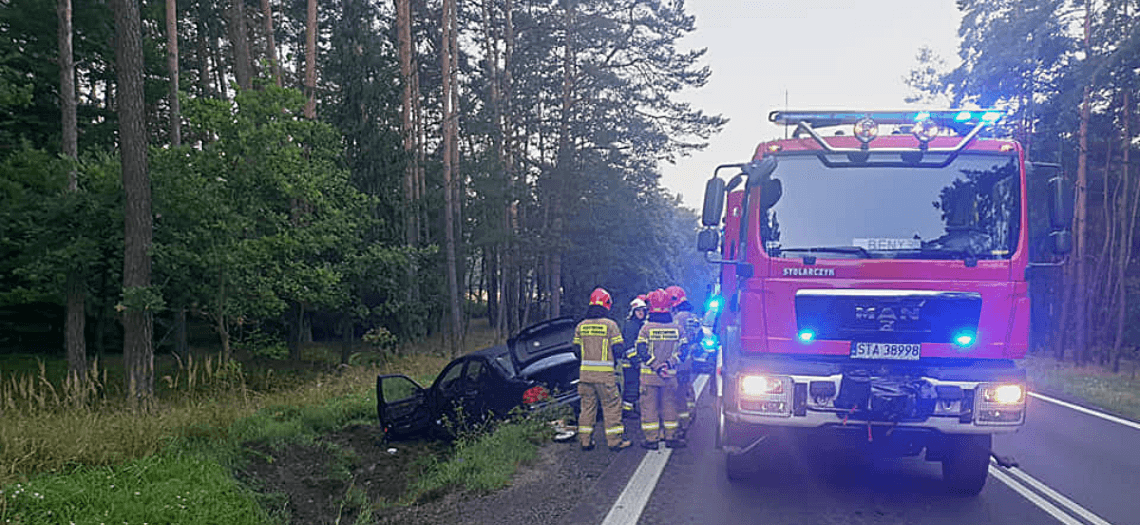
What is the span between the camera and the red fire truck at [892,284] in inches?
199

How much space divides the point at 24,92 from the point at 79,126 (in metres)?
11.4

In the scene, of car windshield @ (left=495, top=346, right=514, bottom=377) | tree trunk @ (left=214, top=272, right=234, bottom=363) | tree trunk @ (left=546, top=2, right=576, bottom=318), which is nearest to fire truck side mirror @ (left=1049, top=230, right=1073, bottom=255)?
car windshield @ (left=495, top=346, right=514, bottom=377)

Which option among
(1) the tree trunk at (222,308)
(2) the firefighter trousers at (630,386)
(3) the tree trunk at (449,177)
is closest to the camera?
(2) the firefighter trousers at (630,386)

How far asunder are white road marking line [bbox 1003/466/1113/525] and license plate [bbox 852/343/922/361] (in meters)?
1.87

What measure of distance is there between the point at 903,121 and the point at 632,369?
4575 millimetres

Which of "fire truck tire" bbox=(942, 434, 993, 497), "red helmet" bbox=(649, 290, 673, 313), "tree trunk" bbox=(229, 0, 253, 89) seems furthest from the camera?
"tree trunk" bbox=(229, 0, 253, 89)

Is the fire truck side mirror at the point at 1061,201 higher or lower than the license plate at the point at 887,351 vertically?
higher

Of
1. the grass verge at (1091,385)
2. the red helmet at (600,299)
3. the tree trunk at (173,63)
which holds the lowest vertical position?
the grass verge at (1091,385)

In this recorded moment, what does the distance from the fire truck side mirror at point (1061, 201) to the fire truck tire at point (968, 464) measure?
6.09 ft

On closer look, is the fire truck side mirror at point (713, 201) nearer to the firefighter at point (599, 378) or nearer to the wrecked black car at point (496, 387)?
the firefighter at point (599, 378)

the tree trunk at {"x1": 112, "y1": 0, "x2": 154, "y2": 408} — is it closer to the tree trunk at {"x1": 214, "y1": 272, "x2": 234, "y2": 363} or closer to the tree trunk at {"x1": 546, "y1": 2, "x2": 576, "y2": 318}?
the tree trunk at {"x1": 214, "y1": 272, "x2": 234, "y2": 363}

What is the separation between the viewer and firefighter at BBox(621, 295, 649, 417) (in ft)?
26.8

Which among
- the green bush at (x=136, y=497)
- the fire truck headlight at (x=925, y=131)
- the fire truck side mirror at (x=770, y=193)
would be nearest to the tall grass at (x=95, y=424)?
the green bush at (x=136, y=497)

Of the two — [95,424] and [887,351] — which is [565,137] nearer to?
[95,424]
